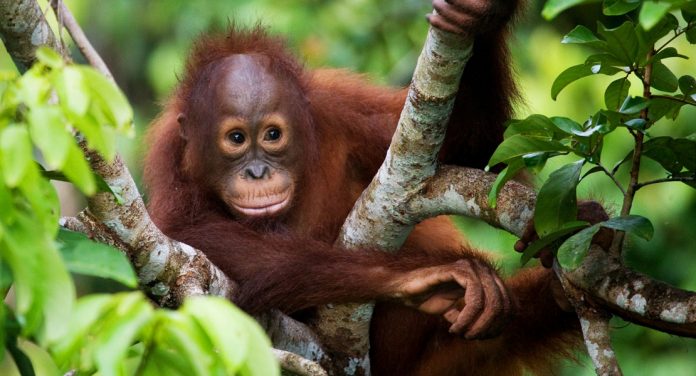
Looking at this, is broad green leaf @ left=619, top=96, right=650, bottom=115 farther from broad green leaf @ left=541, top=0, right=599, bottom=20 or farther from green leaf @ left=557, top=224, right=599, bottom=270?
broad green leaf @ left=541, top=0, right=599, bottom=20

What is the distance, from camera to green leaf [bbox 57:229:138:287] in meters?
1.72

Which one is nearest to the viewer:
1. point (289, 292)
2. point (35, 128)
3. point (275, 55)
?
point (35, 128)

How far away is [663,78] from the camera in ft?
8.64

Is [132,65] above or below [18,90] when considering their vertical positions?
below

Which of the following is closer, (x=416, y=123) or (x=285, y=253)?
(x=416, y=123)

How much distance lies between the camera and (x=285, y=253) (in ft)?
11.7

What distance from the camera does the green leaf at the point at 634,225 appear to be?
247cm

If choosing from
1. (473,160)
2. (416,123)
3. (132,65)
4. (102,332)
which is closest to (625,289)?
(416,123)

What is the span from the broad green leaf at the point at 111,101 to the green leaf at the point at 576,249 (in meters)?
1.23

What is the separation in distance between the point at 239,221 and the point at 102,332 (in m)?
2.29

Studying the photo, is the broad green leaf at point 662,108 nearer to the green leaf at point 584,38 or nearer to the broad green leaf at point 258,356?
the green leaf at point 584,38

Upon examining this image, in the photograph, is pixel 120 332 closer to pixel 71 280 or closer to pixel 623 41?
pixel 71 280

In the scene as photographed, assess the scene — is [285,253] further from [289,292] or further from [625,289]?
[625,289]

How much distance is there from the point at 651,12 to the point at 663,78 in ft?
3.36
